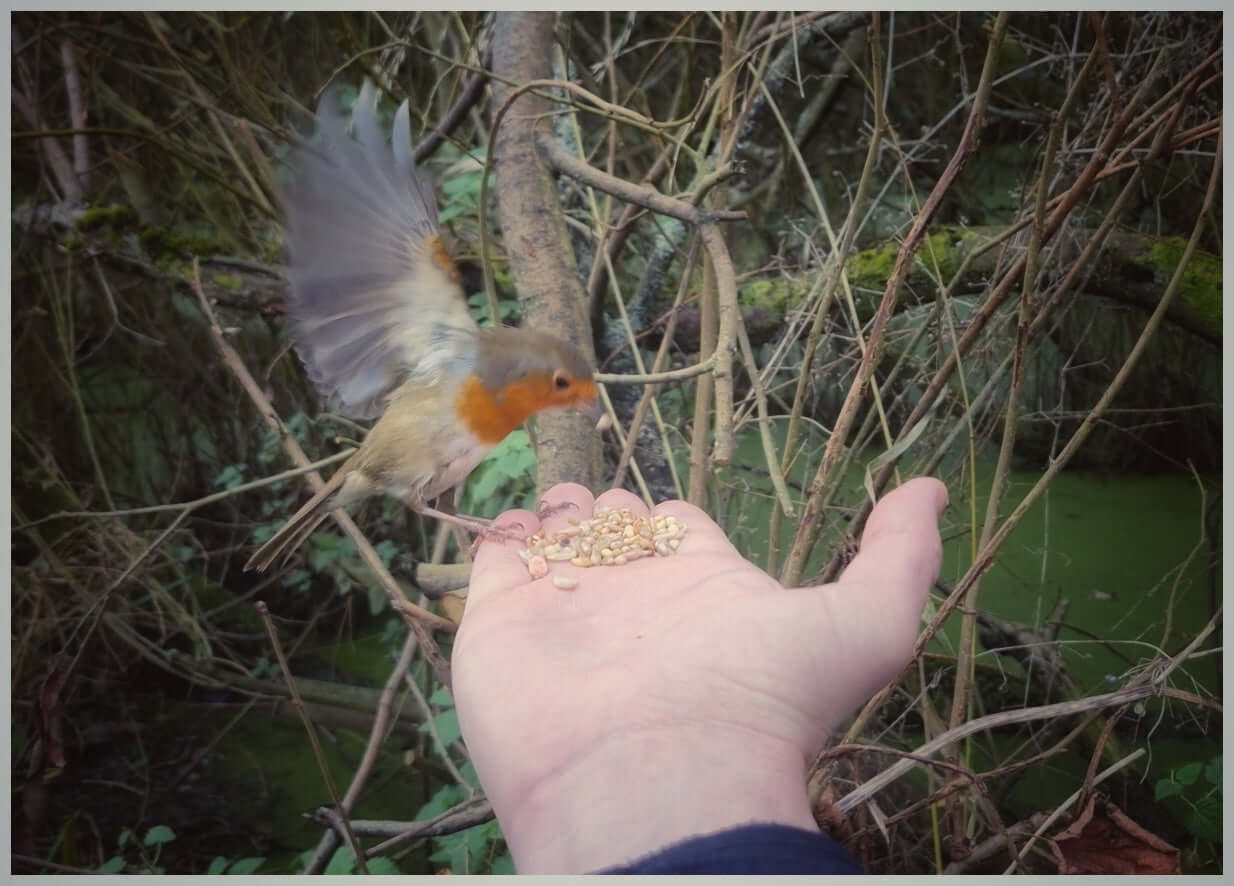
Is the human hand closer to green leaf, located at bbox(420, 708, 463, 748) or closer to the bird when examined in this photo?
the bird

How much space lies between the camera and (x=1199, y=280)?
1312mm

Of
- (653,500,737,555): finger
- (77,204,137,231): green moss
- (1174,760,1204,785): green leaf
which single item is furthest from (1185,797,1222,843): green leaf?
(77,204,137,231): green moss

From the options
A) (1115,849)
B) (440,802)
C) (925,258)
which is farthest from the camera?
(440,802)

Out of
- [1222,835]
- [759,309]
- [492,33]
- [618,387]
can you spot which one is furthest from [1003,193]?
[1222,835]

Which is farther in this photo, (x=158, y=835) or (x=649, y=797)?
(x=158, y=835)

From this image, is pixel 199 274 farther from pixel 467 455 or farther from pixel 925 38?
pixel 925 38

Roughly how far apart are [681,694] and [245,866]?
0.87 m

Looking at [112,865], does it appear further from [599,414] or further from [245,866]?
[599,414]

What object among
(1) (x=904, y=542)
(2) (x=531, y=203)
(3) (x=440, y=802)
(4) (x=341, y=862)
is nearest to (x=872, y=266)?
(2) (x=531, y=203)

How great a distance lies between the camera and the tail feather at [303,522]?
1286 millimetres

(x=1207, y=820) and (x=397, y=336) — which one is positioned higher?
(x=397, y=336)

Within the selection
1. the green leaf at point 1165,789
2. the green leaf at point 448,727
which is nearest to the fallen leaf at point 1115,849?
the green leaf at point 1165,789

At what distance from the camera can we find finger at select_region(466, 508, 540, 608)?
1165 mm

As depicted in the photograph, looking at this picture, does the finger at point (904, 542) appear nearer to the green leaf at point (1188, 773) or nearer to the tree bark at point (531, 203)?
the tree bark at point (531, 203)
